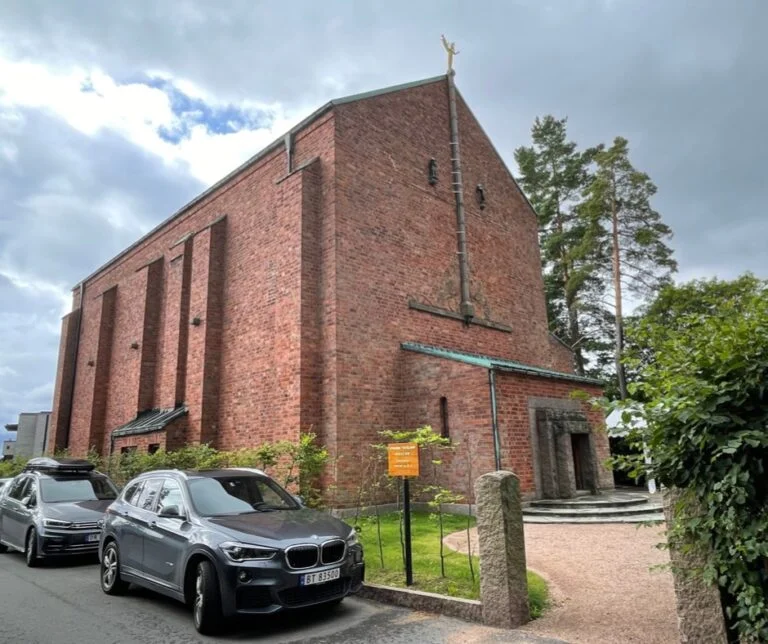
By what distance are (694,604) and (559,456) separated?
937 centimetres

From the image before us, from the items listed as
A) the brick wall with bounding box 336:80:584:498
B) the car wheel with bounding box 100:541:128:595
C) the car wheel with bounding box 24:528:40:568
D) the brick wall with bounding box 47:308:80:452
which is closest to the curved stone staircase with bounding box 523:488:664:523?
the brick wall with bounding box 336:80:584:498

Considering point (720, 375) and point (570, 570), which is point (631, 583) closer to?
point (570, 570)

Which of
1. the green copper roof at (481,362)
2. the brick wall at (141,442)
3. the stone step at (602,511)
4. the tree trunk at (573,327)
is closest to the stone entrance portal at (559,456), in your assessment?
the green copper roof at (481,362)

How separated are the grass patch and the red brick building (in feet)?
8.57

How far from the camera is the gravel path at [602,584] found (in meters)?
5.15

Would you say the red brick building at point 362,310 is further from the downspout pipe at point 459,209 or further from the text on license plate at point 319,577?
the text on license plate at point 319,577

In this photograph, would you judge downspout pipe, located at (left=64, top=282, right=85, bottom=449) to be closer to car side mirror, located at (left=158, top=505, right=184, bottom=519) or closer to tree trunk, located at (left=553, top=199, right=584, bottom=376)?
car side mirror, located at (left=158, top=505, right=184, bottom=519)

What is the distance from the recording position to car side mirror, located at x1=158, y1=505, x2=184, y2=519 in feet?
20.6

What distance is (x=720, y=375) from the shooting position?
12.2 ft

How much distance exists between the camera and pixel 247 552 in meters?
5.46

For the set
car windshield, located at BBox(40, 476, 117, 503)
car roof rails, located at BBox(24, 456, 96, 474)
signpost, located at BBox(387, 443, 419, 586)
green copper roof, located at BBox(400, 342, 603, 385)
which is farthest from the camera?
green copper roof, located at BBox(400, 342, 603, 385)

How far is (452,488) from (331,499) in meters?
2.82

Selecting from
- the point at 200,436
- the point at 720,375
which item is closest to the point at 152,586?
the point at 720,375

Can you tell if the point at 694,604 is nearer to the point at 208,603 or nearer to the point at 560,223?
the point at 208,603
